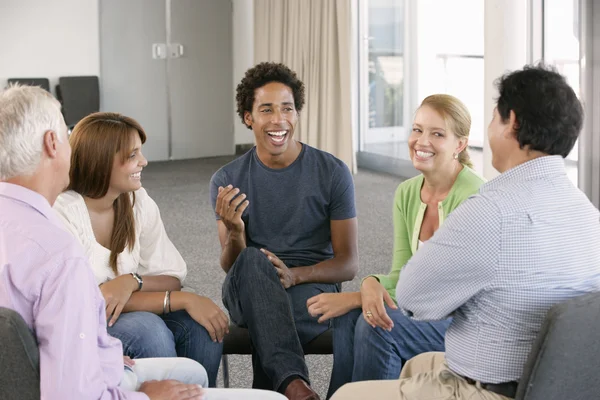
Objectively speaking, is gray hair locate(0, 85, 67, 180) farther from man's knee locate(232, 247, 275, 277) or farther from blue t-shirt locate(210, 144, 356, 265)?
blue t-shirt locate(210, 144, 356, 265)

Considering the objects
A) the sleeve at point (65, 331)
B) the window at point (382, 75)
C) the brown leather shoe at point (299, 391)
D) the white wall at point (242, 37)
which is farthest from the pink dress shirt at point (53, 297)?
the white wall at point (242, 37)

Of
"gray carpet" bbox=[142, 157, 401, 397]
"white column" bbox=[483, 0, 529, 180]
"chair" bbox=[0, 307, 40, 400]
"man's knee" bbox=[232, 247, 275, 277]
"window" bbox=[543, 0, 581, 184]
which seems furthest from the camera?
"window" bbox=[543, 0, 581, 184]

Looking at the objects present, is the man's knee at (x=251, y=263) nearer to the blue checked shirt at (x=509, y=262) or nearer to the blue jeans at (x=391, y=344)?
the blue jeans at (x=391, y=344)

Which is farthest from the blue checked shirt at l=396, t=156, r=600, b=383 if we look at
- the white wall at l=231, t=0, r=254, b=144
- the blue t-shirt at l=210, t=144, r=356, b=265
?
the white wall at l=231, t=0, r=254, b=144

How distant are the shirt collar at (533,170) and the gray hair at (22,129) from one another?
90 cm

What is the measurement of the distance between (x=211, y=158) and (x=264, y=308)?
24.8ft

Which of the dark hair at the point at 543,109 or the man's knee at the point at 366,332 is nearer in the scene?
the dark hair at the point at 543,109

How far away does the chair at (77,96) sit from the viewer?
8.82 m

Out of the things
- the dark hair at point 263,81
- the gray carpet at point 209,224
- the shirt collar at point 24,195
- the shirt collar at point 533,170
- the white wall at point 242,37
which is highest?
the white wall at point 242,37

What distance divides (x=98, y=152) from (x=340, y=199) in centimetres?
85

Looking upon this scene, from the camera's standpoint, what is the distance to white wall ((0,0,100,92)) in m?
8.77

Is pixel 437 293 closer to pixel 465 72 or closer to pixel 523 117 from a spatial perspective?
pixel 523 117

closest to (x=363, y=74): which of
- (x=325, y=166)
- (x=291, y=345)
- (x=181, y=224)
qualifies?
(x=181, y=224)

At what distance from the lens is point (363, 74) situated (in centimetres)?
873
